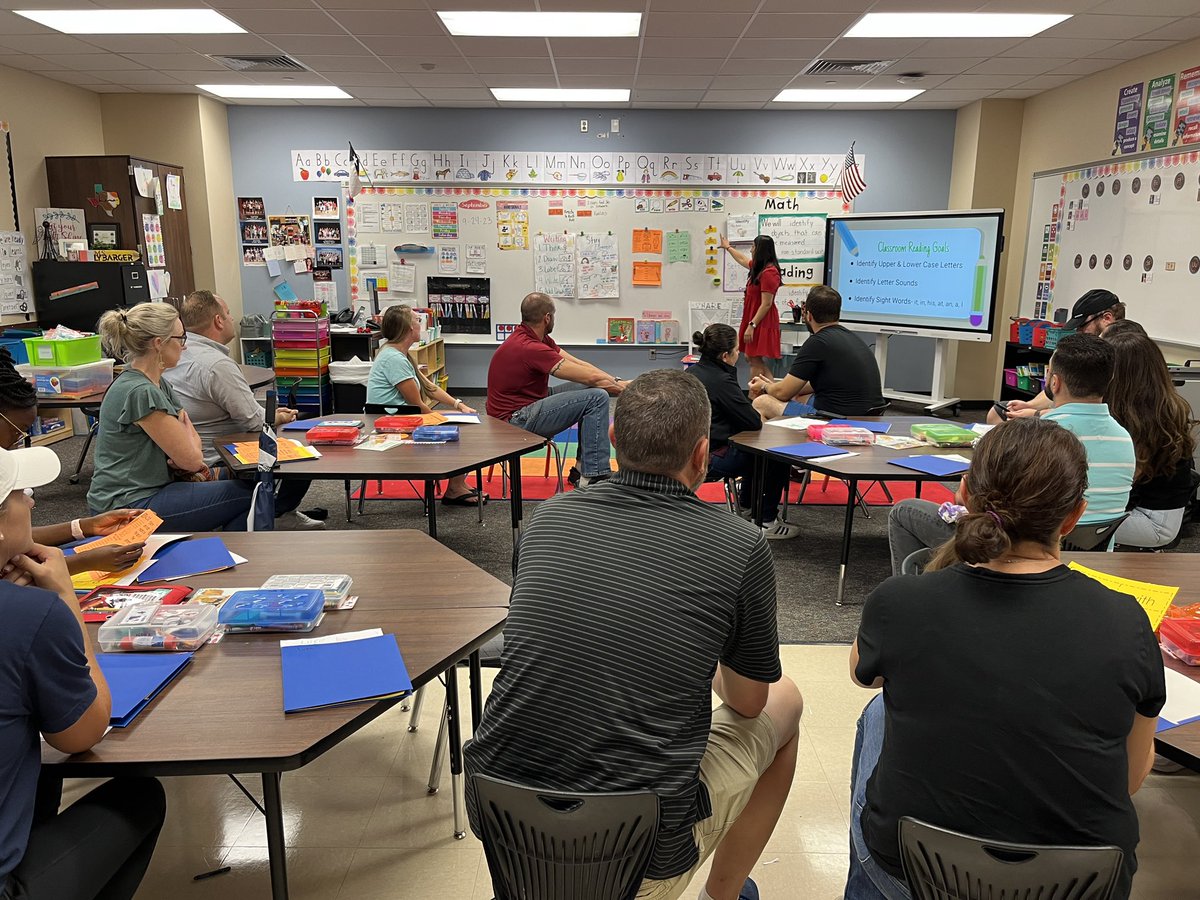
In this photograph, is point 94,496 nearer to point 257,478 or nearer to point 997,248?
point 257,478

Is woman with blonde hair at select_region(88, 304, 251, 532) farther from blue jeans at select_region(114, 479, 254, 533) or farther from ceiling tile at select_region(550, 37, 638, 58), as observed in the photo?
ceiling tile at select_region(550, 37, 638, 58)

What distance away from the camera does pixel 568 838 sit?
1292 mm

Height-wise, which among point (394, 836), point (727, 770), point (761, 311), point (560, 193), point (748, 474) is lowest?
point (394, 836)

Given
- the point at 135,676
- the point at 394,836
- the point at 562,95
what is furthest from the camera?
the point at 562,95

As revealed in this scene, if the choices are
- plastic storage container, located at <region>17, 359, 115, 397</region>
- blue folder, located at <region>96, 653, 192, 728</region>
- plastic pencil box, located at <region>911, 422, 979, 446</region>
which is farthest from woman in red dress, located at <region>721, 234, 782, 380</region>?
blue folder, located at <region>96, 653, 192, 728</region>

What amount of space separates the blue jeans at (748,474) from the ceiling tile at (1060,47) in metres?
3.61

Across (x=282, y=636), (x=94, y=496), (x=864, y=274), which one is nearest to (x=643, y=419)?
(x=282, y=636)

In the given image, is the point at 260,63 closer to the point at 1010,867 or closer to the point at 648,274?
the point at 648,274

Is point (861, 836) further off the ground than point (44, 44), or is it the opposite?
point (44, 44)

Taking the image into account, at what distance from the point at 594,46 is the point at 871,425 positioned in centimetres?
348

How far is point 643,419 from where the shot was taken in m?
1.55

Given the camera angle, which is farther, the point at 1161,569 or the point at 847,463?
the point at 847,463

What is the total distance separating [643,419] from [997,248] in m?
6.66

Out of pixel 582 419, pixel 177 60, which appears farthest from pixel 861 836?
pixel 177 60
